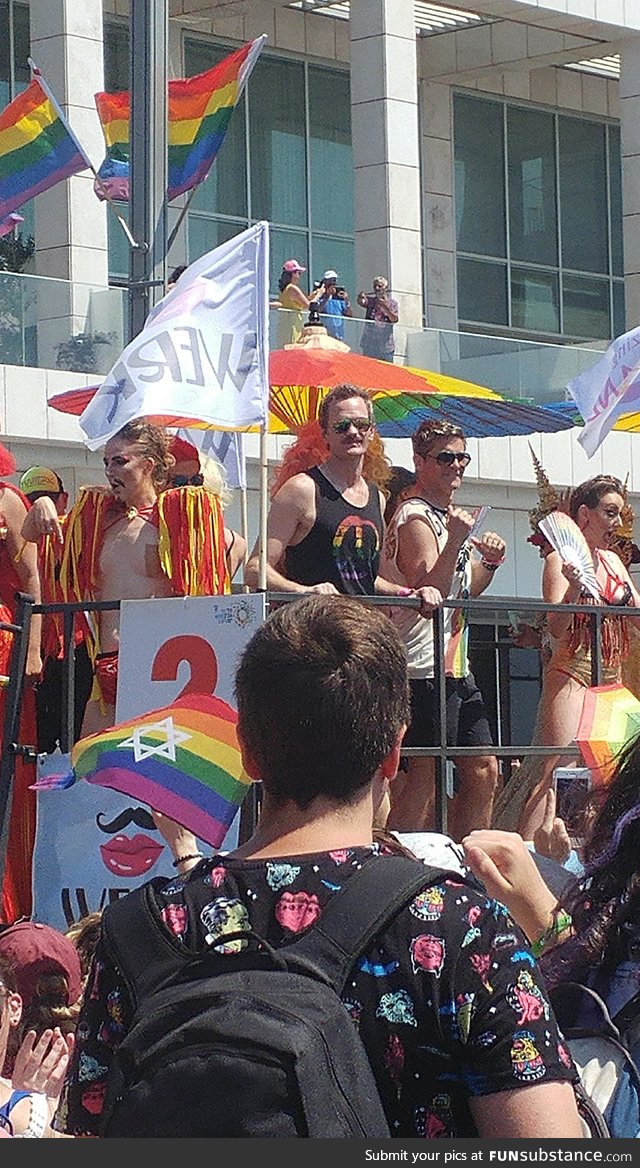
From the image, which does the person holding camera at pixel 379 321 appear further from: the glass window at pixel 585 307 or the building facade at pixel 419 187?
the glass window at pixel 585 307

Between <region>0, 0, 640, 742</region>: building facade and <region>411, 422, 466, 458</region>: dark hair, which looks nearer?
<region>411, 422, 466, 458</region>: dark hair

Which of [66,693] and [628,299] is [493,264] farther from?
[66,693]

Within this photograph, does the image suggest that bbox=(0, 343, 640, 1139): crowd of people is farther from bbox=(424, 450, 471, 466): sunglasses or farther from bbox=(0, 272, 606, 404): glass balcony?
bbox=(0, 272, 606, 404): glass balcony

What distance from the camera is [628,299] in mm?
27578

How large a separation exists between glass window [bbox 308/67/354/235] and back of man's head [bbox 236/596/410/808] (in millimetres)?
26312

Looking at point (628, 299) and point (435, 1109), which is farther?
point (628, 299)

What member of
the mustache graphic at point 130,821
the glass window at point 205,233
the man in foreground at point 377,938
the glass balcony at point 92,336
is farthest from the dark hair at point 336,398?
the glass window at point 205,233

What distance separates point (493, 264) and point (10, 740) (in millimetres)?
24514

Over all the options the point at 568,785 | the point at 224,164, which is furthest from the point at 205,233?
the point at 568,785

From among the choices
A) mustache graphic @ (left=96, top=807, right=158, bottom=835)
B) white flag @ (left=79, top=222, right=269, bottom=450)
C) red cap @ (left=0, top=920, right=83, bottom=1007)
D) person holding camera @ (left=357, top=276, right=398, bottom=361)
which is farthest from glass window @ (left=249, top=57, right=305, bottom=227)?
red cap @ (left=0, top=920, right=83, bottom=1007)

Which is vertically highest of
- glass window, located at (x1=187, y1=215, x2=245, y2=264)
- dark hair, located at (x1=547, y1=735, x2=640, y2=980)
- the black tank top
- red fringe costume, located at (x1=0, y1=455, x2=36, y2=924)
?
glass window, located at (x1=187, y1=215, x2=245, y2=264)

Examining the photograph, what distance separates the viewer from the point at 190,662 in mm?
6605

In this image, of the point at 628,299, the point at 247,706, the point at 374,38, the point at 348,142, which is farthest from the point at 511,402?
the point at 348,142

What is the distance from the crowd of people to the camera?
8.41ft
